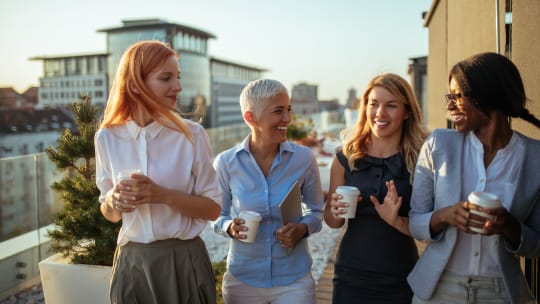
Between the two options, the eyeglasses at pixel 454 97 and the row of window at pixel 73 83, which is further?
the row of window at pixel 73 83

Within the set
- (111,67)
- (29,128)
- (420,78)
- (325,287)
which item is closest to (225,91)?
(111,67)

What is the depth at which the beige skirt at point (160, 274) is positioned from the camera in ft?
5.69

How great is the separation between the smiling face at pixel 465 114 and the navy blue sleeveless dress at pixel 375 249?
52 centimetres

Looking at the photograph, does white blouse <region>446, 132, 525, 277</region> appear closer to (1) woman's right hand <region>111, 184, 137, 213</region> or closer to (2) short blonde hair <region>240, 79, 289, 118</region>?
(2) short blonde hair <region>240, 79, 289, 118</region>

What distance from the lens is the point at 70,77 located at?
83.2 metres

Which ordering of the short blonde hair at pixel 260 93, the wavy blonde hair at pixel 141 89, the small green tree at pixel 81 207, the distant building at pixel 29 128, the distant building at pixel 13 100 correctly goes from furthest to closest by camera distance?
1. the distant building at pixel 13 100
2. the distant building at pixel 29 128
3. the small green tree at pixel 81 207
4. the short blonde hair at pixel 260 93
5. the wavy blonde hair at pixel 141 89

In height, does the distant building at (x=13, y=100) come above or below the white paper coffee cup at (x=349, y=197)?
above

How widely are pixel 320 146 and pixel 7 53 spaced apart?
43401mm

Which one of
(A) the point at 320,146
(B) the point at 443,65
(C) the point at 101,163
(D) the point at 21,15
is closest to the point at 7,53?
(D) the point at 21,15

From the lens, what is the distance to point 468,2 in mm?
4656

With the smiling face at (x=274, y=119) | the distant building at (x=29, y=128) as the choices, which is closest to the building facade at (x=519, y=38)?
the smiling face at (x=274, y=119)

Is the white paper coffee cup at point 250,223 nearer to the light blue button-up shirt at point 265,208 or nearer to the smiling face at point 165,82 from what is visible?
the light blue button-up shirt at point 265,208

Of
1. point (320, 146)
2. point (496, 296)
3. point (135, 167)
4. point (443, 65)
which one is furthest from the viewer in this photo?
point (320, 146)

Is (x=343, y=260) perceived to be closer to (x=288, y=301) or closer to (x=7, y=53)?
(x=288, y=301)
